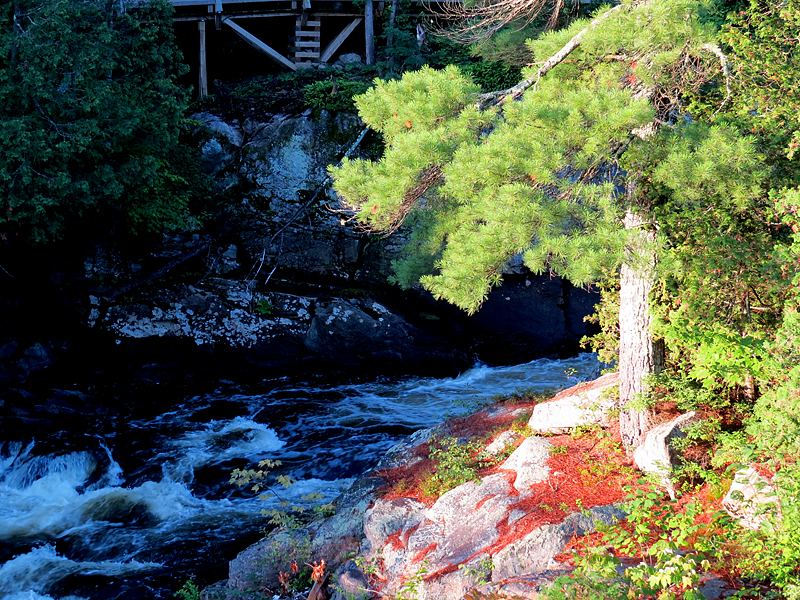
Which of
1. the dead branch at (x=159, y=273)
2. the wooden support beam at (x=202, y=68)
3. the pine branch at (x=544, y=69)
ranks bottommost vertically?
the dead branch at (x=159, y=273)

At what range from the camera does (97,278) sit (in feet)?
43.1

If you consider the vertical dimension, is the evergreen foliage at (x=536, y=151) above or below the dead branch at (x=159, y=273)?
above

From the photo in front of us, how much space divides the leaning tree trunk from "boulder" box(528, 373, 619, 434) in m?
0.58

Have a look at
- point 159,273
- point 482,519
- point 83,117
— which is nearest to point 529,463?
point 482,519

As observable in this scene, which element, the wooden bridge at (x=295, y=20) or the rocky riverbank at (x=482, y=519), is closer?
the rocky riverbank at (x=482, y=519)

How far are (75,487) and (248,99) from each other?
9.93m

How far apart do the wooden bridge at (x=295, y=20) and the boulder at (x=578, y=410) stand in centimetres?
1249

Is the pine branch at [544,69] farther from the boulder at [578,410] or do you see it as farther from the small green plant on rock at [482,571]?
the small green plant on rock at [482,571]

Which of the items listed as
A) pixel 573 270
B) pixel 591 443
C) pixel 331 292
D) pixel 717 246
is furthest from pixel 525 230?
pixel 331 292

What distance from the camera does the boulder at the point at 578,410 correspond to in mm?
6996

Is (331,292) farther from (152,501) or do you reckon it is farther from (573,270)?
(573,270)

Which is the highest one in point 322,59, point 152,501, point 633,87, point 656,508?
point 322,59

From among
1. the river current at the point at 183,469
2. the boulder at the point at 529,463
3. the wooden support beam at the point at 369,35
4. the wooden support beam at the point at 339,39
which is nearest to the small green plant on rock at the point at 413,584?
the boulder at the point at 529,463

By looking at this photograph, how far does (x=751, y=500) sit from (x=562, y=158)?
285cm
